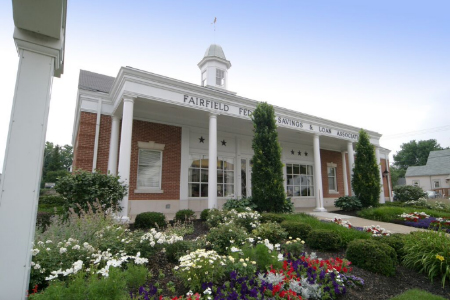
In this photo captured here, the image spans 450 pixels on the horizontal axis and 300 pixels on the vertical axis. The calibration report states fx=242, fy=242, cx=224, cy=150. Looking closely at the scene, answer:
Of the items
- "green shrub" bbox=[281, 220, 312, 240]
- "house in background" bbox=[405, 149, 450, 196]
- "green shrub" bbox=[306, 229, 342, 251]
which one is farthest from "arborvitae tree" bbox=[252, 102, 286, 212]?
"house in background" bbox=[405, 149, 450, 196]

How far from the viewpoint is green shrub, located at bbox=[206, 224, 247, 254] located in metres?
4.75

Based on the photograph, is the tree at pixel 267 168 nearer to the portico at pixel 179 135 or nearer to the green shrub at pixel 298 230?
the portico at pixel 179 135

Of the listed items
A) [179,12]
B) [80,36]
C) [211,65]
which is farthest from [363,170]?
[80,36]

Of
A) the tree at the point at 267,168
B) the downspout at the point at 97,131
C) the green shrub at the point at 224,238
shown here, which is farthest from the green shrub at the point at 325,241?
the downspout at the point at 97,131

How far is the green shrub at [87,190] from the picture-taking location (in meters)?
6.61

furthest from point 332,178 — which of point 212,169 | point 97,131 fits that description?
point 97,131

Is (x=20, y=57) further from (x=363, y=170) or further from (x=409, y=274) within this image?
(x=363, y=170)

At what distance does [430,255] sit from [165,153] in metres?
9.47

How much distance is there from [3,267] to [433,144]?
8958 centimetres

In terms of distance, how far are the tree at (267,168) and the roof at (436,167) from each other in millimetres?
48436

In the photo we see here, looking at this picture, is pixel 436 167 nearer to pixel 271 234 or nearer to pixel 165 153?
pixel 165 153

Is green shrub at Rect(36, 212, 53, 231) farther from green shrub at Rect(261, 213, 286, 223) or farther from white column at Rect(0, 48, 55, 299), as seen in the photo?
green shrub at Rect(261, 213, 286, 223)

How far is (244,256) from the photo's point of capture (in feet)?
12.6

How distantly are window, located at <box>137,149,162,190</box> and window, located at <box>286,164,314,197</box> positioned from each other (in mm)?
8204
